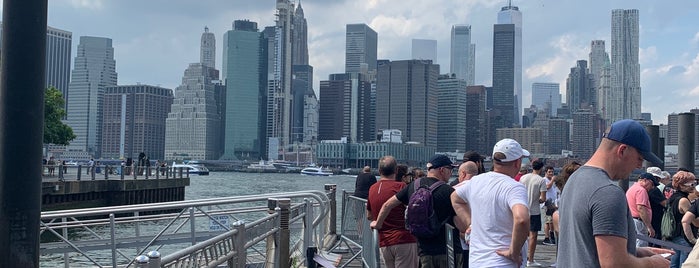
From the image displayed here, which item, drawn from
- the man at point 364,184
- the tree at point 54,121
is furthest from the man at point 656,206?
the tree at point 54,121

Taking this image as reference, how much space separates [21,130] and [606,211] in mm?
5224

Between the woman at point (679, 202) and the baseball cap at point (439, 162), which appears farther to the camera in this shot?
the woman at point (679, 202)

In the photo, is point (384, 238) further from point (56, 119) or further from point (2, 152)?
point (56, 119)

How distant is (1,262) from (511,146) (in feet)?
15.1

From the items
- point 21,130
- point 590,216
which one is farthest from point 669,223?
point 21,130

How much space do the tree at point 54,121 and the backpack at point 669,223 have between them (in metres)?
58.1

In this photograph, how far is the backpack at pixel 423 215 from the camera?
6.48 metres

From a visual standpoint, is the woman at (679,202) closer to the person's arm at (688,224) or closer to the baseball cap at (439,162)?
the person's arm at (688,224)

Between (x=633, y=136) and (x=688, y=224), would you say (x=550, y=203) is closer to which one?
(x=688, y=224)

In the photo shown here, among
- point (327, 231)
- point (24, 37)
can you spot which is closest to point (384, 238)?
point (24, 37)

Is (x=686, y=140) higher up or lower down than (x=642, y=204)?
higher up

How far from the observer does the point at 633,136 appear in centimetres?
Answer: 355

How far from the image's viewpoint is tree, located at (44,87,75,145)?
2378 inches

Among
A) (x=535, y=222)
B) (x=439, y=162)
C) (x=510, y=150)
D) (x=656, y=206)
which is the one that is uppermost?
(x=510, y=150)
